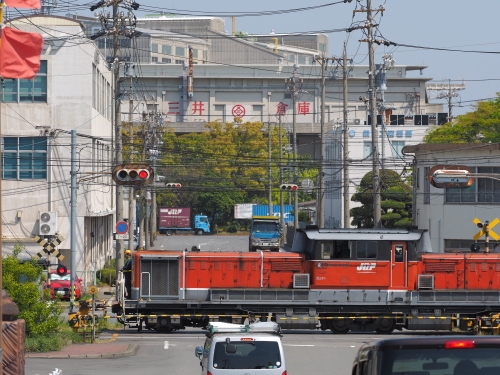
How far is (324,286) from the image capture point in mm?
29328

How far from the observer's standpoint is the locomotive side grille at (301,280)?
29.4m

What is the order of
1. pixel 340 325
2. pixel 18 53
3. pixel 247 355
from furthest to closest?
1. pixel 340 325
2. pixel 247 355
3. pixel 18 53

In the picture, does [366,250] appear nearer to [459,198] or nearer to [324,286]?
[324,286]

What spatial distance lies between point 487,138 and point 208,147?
38.6 metres

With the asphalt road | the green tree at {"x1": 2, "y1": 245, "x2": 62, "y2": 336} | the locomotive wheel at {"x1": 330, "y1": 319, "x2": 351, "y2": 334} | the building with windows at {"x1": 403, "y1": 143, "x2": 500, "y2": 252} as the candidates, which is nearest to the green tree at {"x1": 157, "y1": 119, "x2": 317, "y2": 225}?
the building with windows at {"x1": 403, "y1": 143, "x2": 500, "y2": 252}

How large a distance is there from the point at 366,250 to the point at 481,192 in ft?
67.5

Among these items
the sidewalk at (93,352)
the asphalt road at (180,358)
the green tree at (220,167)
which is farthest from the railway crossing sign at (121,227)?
the green tree at (220,167)

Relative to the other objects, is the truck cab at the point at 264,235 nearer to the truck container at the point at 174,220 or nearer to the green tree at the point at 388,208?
the green tree at the point at 388,208

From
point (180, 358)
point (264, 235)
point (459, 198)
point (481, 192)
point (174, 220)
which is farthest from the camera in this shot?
point (174, 220)

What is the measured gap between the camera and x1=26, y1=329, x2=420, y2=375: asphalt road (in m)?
21.2

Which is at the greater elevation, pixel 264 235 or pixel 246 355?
pixel 246 355

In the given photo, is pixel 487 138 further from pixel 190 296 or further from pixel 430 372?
pixel 430 372

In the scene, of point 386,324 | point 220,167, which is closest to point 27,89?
point 386,324

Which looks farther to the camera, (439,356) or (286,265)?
(286,265)
